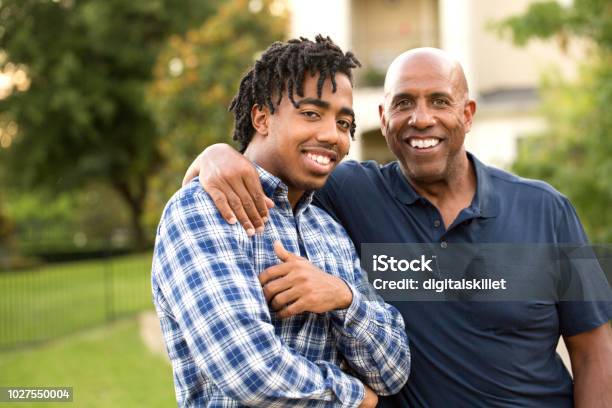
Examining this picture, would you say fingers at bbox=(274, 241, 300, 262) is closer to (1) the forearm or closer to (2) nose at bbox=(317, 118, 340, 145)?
(1) the forearm

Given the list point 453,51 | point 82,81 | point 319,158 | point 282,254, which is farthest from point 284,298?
point 82,81

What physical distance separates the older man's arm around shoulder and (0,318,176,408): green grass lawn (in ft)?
18.7

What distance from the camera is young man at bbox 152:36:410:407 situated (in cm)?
213

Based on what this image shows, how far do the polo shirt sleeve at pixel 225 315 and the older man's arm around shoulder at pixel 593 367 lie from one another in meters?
1.17

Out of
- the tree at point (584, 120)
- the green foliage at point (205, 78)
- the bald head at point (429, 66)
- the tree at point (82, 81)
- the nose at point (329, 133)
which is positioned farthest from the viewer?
the tree at point (82, 81)

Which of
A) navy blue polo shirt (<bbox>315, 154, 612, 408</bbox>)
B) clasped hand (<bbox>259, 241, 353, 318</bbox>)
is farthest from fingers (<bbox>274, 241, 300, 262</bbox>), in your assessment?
navy blue polo shirt (<bbox>315, 154, 612, 408</bbox>)

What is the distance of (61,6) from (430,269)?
24000mm

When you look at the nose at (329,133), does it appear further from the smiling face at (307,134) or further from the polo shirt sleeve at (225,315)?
the polo shirt sleeve at (225,315)

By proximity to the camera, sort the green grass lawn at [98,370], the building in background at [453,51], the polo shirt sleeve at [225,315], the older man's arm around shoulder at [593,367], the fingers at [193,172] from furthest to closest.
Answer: the building in background at [453,51] < the green grass lawn at [98,370] < the older man's arm around shoulder at [593,367] < the fingers at [193,172] < the polo shirt sleeve at [225,315]

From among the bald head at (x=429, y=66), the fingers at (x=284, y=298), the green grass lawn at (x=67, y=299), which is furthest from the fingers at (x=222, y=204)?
the green grass lawn at (x=67, y=299)

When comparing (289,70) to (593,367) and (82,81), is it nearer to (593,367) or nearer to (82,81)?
(593,367)

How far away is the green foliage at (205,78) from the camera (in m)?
16.8

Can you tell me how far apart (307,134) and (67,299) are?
1354cm

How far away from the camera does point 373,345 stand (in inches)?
96.1
